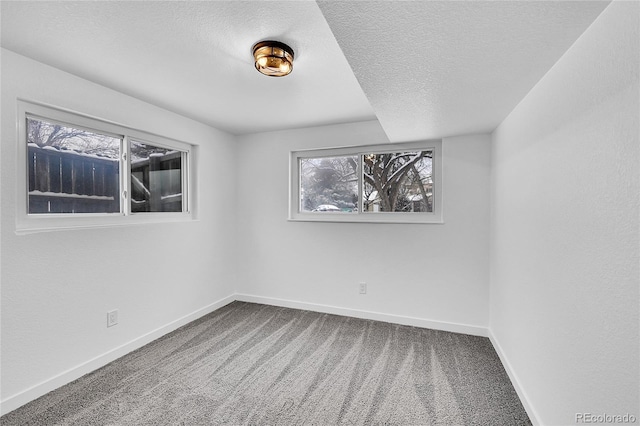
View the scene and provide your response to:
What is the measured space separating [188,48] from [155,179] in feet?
5.51

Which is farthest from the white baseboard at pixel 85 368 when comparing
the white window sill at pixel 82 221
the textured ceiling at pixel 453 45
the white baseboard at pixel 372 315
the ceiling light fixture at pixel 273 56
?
the textured ceiling at pixel 453 45

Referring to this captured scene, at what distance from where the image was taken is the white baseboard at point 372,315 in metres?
2.97

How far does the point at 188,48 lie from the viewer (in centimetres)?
178

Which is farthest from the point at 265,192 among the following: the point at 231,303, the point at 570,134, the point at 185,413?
the point at 570,134

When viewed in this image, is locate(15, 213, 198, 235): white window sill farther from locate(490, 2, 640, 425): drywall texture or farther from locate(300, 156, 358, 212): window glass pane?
locate(490, 2, 640, 425): drywall texture

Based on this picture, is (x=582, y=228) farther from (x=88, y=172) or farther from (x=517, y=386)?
(x=88, y=172)

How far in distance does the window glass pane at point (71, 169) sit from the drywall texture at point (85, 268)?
0.60ft

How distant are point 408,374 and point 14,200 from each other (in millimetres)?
2967

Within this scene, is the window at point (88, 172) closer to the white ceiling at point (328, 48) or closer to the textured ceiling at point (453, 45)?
the white ceiling at point (328, 48)

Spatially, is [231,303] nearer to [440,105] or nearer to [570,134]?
[440,105]

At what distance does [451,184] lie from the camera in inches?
119

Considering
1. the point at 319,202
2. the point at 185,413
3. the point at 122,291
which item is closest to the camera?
the point at 185,413

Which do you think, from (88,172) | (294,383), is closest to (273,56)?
(88,172)

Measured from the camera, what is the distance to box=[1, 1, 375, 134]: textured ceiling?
1453 millimetres
